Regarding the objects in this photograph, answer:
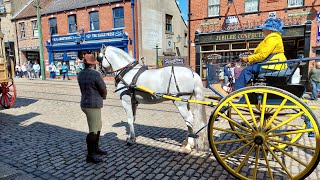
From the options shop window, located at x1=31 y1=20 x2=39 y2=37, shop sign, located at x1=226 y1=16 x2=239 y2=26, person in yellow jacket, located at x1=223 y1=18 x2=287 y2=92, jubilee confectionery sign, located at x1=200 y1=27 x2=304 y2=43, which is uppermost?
shop window, located at x1=31 y1=20 x2=39 y2=37

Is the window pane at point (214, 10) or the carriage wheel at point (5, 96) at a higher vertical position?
the window pane at point (214, 10)

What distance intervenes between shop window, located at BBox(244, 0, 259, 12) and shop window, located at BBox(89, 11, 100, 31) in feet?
43.1

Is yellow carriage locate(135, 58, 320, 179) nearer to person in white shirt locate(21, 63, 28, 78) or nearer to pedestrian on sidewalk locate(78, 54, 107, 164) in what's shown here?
pedestrian on sidewalk locate(78, 54, 107, 164)

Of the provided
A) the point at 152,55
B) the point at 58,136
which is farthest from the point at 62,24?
the point at 58,136

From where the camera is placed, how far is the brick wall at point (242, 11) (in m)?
12.1

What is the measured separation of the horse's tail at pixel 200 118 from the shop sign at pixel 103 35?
16.5 m

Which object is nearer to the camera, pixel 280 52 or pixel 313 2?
pixel 280 52

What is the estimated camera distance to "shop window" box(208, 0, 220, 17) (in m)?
14.3

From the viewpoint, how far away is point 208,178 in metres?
3.49

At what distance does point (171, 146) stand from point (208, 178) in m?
1.44

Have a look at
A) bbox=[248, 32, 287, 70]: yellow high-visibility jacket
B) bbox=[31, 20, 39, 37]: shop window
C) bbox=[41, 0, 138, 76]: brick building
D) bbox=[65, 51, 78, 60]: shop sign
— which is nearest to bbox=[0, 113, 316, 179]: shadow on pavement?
bbox=[248, 32, 287, 70]: yellow high-visibility jacket

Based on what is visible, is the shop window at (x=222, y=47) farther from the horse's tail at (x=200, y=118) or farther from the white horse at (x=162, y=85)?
the horse's tail at (x=200, y=118)

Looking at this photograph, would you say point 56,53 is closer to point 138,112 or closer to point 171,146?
point 138,112

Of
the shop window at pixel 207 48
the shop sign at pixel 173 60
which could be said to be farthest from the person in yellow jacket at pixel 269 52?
the shop sign at pixel 173 60
